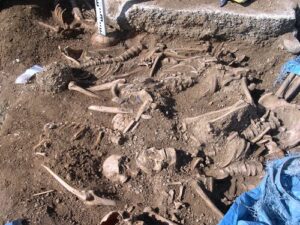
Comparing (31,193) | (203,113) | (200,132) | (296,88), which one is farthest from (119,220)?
(296,88)

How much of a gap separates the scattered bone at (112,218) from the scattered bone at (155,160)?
485 mm

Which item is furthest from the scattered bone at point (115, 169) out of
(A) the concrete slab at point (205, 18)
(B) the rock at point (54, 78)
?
(A) the concrete slab at point (205, 18)

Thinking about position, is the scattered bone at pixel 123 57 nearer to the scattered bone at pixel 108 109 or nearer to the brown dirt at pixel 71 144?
the brown dirt at pixel 71 144

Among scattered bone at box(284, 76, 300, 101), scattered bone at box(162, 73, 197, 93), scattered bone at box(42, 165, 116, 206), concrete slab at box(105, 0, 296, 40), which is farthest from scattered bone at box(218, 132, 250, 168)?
concrete slab at box(105, 0, 296, 40)

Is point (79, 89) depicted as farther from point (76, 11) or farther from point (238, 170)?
point (238, 170)

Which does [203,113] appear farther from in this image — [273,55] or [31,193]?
[31,193]

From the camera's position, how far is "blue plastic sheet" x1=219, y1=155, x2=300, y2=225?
151 inches

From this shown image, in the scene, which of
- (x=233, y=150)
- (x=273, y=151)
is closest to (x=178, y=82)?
(x=233, y=150)

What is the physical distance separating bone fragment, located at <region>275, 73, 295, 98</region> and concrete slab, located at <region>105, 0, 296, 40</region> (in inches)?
21.5

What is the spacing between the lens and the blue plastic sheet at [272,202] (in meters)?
3.85

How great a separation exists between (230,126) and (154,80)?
88 cm

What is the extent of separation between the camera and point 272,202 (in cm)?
392

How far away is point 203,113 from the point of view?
15.2 ft

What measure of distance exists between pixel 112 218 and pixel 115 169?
45cm
